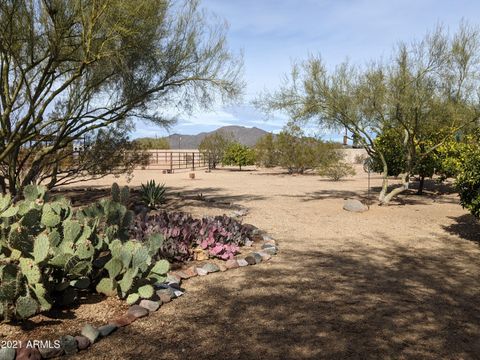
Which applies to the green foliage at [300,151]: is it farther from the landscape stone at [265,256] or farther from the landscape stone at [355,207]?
the landscape stone at [265,256]

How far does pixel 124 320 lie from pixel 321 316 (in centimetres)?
201

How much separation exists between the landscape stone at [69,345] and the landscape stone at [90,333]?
0.15 m

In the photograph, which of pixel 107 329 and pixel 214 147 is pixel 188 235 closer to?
pixel 107 329

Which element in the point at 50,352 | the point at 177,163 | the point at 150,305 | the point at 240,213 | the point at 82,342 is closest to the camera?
the point at 50,352

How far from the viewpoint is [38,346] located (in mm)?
3320

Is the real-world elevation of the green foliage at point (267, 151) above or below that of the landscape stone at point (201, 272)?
above

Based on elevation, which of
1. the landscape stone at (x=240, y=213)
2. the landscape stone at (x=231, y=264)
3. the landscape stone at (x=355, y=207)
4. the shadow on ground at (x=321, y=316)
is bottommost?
the shadow on ground at (x=321, y=316)

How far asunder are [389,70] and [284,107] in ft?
10.8

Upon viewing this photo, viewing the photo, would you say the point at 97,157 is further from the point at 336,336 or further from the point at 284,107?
the point at 336,336

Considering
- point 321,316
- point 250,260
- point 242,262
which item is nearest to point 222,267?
point 242,262

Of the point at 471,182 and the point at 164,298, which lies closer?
the point at 164,298

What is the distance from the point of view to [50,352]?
10.8 feet

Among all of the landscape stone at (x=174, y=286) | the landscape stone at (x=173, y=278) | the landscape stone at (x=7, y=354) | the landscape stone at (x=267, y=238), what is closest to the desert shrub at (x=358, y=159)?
the landscape stone at (x=267, y=238)

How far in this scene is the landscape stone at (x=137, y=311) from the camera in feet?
13.5
